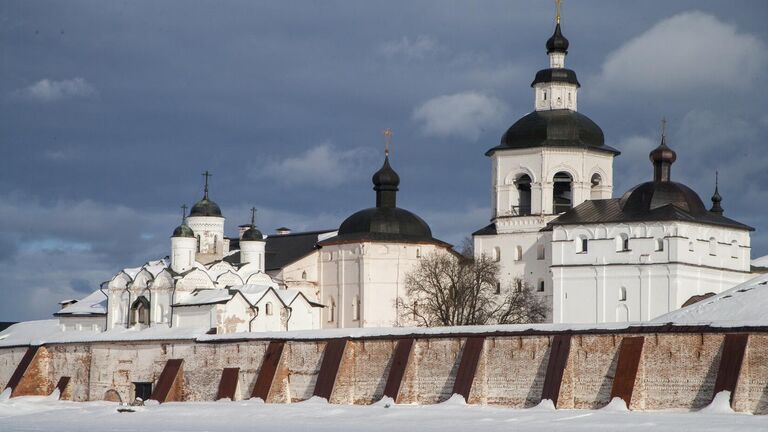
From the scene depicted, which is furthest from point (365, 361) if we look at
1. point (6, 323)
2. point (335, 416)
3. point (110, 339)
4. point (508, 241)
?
Result: point (6, 323)

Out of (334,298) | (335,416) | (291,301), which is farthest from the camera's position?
(334,298)

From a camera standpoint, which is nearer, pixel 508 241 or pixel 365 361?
pixel 365 361

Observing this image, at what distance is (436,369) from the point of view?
37.4 metres

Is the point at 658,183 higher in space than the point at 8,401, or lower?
higher

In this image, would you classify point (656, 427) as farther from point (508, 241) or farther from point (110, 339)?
point (508, 241)

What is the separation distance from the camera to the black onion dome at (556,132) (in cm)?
5791

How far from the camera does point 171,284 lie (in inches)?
2285

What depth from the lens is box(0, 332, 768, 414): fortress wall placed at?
33.3 metres

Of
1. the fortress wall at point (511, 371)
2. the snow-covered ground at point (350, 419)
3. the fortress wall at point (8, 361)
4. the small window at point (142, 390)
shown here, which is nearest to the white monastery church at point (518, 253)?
the fortress wall at point (8, 361)

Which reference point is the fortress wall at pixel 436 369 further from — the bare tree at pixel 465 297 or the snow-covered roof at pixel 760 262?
the snow-covered roof at pixel 760 262

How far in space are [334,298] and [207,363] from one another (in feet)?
65.3

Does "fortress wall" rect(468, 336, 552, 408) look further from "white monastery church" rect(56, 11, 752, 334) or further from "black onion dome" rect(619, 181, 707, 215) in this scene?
"black onion dome" rect(619, 181, 707, 215)

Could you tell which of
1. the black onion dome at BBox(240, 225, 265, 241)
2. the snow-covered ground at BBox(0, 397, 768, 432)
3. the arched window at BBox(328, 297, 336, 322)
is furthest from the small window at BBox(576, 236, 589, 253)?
the snow-covered ground at BBox(0, 397, 768, 432)

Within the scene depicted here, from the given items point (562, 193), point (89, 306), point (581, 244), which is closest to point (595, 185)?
point (562, 193)
